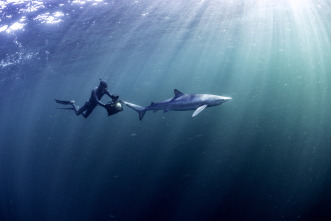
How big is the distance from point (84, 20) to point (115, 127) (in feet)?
59.5

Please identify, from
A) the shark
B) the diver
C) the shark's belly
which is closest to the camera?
the diver

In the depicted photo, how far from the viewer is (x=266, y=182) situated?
526 inches

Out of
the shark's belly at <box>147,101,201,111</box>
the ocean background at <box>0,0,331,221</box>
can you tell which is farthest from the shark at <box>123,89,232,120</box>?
the ocean background at <box>0,0,331,221</box>

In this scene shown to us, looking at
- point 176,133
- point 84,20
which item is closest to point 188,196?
point 176,133

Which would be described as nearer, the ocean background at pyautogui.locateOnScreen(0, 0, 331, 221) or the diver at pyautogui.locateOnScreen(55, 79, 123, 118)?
the diver at pyautogui.locateOnScreen(55, 79, 123, 118)

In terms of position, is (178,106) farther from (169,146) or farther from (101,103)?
(169,146)

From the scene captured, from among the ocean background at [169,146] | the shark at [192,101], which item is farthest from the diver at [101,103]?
the ocean background at [169,146]

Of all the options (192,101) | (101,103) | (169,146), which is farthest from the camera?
(169,146)

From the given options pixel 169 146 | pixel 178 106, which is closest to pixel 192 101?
pixel 178 106

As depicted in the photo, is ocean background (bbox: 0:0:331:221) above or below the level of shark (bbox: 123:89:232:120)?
below

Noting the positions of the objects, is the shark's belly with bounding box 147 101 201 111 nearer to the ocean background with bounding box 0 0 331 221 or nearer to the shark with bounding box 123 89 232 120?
the shark with bounding box 123 89 232 120

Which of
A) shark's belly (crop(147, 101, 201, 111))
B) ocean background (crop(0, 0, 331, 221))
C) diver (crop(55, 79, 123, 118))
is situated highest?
diver (crop(55, 79, 123, 118))

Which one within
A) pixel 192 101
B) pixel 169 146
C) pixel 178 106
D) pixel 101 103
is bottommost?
pixel 169 146

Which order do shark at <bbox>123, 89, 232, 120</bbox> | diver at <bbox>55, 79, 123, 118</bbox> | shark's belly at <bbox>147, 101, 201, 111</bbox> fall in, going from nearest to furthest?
diver at <bbox>55, 79, 123, 118</bbox> < shark at <bbox>123, 89, 232, 120</bbox> < shark's belly at <bbox>147, 101, 201, 111</bbox>
